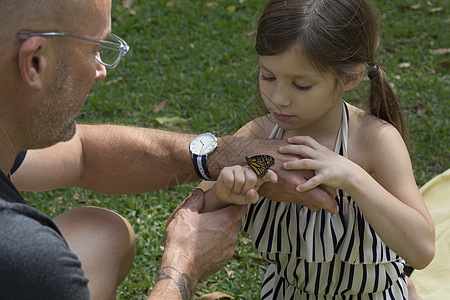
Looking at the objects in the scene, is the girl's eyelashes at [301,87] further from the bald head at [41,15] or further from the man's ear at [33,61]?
the man's ear at [33,61]

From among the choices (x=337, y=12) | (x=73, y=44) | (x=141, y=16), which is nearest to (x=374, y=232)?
(x=337, y=12)

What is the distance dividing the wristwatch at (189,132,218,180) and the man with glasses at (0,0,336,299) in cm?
1

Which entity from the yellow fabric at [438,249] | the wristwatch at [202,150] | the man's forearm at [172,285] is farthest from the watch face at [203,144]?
the yellow fabric at [438,249]

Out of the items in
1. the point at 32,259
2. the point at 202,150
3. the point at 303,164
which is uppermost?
the point at 32,259

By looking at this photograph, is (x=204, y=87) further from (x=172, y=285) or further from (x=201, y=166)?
(x=172, y=285)

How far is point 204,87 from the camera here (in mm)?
5320

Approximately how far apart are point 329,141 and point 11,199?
144cm

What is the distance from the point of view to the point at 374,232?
267cm

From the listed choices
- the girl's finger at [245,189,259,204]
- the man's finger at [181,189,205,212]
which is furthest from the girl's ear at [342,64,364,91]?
the man's finger at [181,189,205,212]

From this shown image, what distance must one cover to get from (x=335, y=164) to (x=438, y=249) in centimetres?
158

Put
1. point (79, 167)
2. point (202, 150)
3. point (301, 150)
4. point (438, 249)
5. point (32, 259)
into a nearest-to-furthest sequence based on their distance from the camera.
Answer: point (32, 259), point (301, 150), point (202, 150), point (79, 167), point (438, 249)

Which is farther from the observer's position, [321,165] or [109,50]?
[321,165]

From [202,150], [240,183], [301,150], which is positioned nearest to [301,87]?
[301,150]

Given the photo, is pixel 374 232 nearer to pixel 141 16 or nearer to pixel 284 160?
pixel 284 160
